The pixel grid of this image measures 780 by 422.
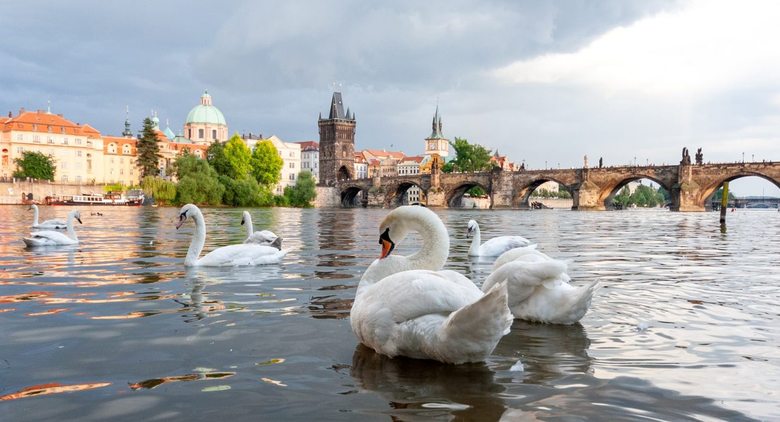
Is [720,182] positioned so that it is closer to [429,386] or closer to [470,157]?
[470,157]

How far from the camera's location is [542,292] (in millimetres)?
5051

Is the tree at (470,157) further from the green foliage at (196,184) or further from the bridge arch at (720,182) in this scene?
the green foliage at (196,184)

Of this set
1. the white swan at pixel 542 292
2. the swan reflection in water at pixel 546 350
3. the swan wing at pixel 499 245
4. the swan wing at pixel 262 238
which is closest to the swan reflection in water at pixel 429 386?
the swan reflection in water at pixel 546 350

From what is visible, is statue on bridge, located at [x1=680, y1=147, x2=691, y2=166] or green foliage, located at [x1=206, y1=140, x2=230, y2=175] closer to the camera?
statue on bridge, located at [x1=680, y1=147, x2=691, y2=166]

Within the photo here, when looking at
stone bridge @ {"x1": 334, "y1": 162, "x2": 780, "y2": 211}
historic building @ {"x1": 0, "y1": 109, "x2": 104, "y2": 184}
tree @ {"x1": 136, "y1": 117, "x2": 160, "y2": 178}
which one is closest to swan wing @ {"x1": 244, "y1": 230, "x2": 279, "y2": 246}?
stone bridge @ {"x1": 334, "y1": 162, "x2": 780, "y2": 211}

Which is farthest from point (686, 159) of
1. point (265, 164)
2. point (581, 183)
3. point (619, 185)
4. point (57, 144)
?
point (57, 144)

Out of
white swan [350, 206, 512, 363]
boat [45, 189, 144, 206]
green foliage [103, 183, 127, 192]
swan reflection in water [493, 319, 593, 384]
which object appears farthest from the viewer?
green foliage [103, 183, 127, 192]

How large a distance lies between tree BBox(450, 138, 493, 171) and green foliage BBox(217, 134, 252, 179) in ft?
129

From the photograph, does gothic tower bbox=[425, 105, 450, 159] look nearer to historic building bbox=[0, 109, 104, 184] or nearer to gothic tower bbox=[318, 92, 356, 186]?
gothic tower bbox=[318, 92, 356, 186]

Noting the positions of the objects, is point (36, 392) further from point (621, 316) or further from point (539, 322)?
point (621, 316)

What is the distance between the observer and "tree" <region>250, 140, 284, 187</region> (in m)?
87.2

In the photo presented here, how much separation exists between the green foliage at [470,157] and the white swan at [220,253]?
314 ft

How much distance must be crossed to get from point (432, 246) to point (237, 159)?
77488 mm

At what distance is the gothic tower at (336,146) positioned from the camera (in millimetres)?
132500
